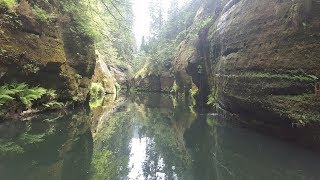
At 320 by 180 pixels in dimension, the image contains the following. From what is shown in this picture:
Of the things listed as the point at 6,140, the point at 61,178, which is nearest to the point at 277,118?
the point at 61,178

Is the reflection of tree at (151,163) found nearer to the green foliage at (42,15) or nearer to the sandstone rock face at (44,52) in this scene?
the sandstone rock face at (44,52)

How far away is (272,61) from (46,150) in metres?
8.61

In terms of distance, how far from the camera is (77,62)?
20359mm

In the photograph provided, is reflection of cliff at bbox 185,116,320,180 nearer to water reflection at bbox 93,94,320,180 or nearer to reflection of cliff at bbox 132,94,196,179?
water reflection at bbox 93,94,320,180

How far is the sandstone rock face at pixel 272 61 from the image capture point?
10422 millimetres

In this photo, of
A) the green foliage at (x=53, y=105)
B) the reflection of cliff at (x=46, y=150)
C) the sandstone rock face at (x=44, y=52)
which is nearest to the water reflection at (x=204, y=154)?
the reflection of cliff at (x=46, y=150)

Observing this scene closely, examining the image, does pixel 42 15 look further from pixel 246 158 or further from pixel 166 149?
pixel 246 158

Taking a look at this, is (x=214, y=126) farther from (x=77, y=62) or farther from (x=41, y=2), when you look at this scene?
(x=41, y=2)

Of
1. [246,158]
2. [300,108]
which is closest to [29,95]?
[246,158]

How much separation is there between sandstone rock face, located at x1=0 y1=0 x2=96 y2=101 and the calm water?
7.61 ft

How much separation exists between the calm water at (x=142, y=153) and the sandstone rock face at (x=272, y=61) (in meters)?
1.24

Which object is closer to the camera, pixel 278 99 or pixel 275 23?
pixel 278 99

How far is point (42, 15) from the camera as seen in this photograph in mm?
16391

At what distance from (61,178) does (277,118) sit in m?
7.91
